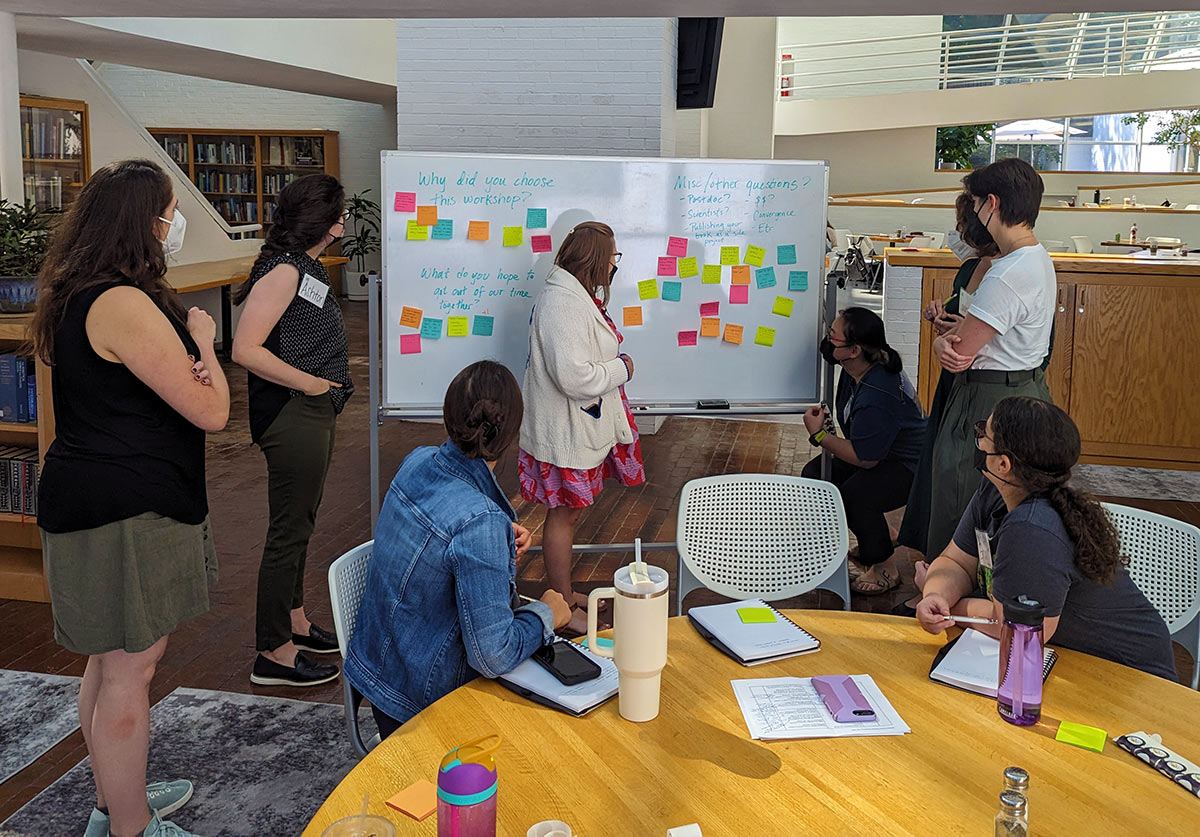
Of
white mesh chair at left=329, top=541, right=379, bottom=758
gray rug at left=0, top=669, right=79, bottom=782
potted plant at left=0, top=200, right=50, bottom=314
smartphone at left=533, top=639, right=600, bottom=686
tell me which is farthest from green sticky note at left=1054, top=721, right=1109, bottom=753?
potted plant at left=0, top=200, right=50, bottom=314

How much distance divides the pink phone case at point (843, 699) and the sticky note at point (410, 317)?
9.22 ft

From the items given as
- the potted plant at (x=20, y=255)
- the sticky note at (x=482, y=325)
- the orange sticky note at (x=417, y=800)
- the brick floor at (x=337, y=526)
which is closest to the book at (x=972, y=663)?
the orange sticky note at (x=417, y=800)

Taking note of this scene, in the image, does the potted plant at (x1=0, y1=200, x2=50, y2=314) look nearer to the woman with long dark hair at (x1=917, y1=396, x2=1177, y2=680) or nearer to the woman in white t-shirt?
the woman in white t-shirt

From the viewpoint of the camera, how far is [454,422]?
2068 millimetres

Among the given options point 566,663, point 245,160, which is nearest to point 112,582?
point 566,663

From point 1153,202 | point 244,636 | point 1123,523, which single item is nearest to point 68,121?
point 244,636

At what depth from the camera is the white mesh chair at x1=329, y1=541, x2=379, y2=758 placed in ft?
7.13

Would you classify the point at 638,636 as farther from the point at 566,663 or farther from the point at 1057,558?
the point at 1057,558

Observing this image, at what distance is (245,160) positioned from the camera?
14398mm

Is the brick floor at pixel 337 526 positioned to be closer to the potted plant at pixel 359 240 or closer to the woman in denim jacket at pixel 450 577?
the woman in denim jacket at pixel 450 577

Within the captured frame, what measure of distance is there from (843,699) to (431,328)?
113 inches

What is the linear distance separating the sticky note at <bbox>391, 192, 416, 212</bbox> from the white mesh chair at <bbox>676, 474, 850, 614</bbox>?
198 centimetres

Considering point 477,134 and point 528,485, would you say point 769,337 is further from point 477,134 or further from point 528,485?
point 477,134

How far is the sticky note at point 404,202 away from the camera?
4258mm
